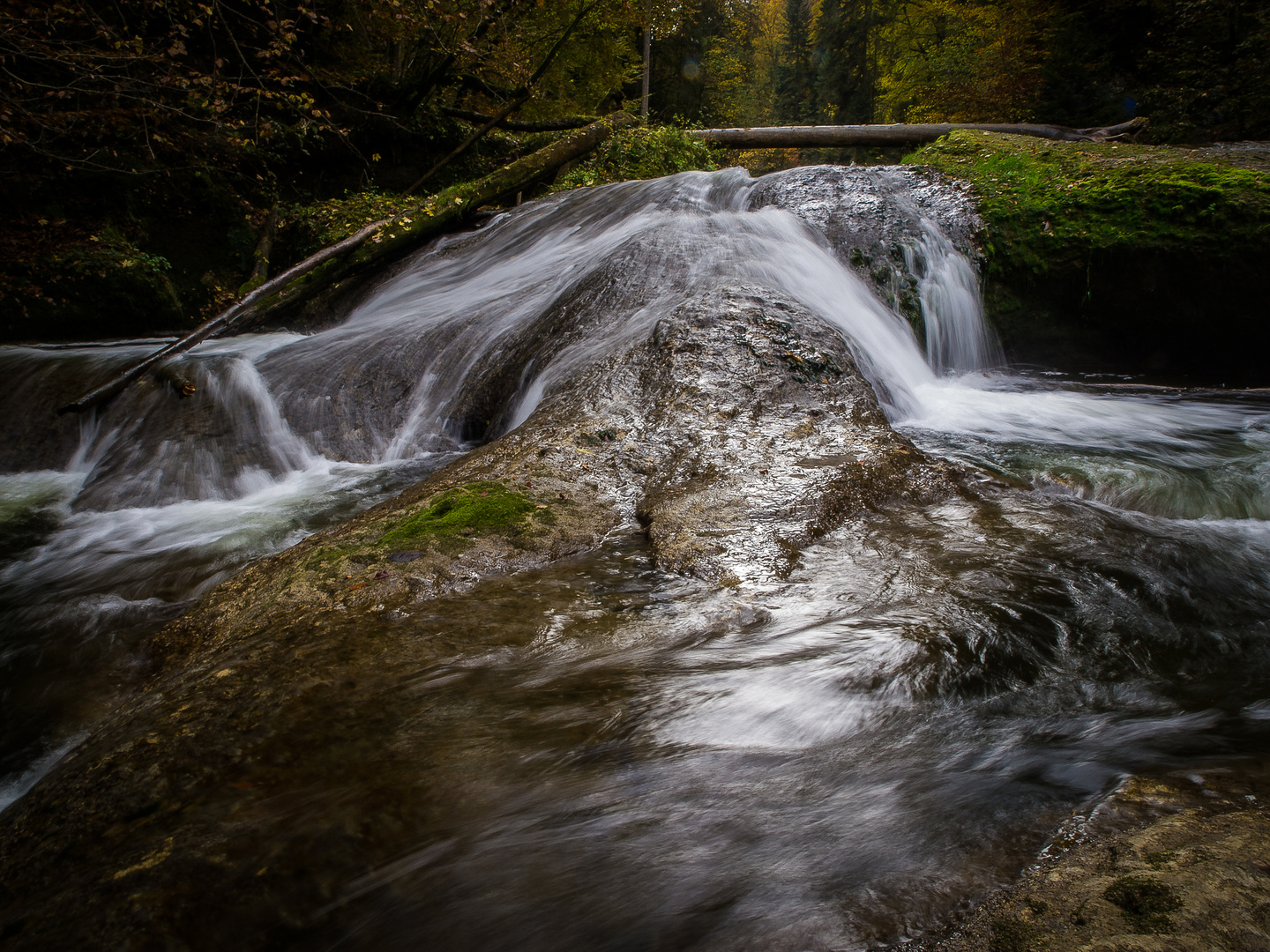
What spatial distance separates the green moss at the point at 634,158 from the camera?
11914mm

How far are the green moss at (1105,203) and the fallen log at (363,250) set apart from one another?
641cm

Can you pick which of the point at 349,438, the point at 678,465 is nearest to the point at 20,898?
the point at 678,465

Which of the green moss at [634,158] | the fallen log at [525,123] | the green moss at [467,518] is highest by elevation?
the fallen log at [525,123]

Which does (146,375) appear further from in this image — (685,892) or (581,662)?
(685,892)

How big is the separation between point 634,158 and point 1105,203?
8214 mm

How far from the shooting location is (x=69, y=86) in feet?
18.4

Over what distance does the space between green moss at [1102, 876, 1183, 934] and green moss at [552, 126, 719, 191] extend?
1213 cm

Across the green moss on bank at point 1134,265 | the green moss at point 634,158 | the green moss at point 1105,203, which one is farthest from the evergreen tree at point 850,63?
the green moss on bank at point 1134,265

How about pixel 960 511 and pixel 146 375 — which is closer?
pixel 960 511

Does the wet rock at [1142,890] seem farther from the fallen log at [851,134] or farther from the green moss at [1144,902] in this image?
the fallen log at [851,134]

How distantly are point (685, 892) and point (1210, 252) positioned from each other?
8.18 meters

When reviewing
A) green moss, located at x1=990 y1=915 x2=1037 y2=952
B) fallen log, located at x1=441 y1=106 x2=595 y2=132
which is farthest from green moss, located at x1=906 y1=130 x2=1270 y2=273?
fallen log, located at x1=441 y1=106 x2=595 y2=132

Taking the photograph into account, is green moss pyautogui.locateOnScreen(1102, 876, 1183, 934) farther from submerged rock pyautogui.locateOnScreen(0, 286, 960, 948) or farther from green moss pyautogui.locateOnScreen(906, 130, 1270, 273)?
green moss pyautogui.locateOnScreen(906, 130, 1270, 273)

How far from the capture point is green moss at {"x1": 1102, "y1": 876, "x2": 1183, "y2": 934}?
1.09 metres
